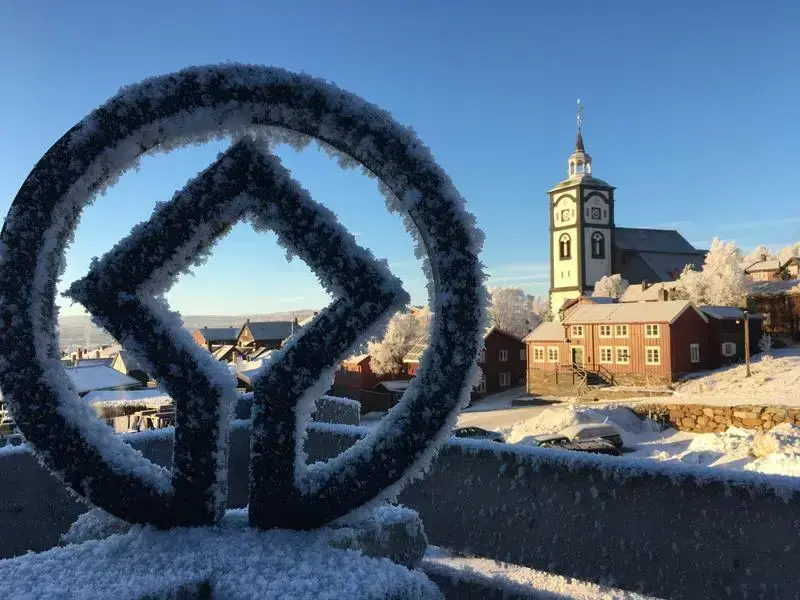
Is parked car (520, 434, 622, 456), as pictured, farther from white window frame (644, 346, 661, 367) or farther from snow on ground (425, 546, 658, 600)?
white window frame (644, 346, 661, 367)

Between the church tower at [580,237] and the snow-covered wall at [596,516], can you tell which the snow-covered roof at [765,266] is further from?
the snow-covered wall at [596,516]

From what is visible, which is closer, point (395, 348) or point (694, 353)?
point (694, 353)

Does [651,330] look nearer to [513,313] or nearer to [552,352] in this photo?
[552,352]

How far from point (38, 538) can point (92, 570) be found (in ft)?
16.8

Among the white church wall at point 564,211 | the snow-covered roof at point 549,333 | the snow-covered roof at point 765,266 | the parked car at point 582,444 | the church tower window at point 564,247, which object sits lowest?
the parked car at point 582,444

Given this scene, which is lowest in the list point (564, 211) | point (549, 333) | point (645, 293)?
point (549, 333)

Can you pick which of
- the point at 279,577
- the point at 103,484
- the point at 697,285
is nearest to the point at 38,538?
the point at 103,484

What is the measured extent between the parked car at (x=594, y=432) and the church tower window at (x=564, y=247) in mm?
35376

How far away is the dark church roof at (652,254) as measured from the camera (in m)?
53.4

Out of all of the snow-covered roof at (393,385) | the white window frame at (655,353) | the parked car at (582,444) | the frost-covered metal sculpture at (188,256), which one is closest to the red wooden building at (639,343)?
the white window frame at (655,353)

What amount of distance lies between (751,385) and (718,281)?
51.1 feet

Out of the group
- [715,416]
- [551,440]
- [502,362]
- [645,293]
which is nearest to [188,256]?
[551,440]

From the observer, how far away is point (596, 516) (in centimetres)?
566

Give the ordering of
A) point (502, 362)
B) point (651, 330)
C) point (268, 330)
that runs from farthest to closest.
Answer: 1. point (268, 330)
2. point (502, 362)
3. point (651, 330)
